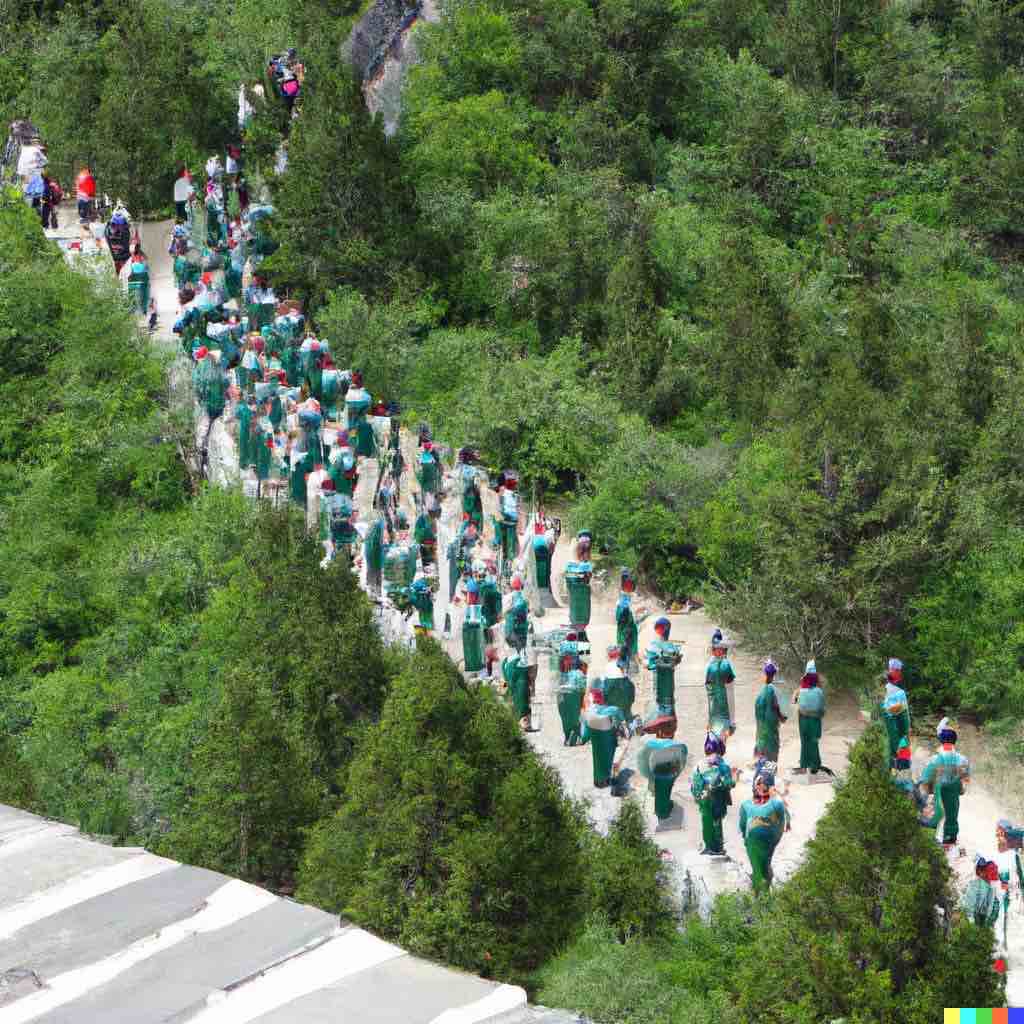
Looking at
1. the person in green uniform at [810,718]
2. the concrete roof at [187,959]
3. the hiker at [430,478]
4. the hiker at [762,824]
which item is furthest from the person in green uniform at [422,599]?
the concrete roof at [187,959]

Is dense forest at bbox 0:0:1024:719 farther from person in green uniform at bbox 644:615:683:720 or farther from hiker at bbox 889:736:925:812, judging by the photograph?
hiker at bbox 889:736:925:812

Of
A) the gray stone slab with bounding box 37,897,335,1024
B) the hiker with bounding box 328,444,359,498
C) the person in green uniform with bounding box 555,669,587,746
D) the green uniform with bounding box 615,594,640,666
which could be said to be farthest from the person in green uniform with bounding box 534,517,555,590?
the gray stone slab with bounding box 37,897,335,1024

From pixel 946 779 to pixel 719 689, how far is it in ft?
8.93

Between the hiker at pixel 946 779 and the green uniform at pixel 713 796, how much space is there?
5.68 ft

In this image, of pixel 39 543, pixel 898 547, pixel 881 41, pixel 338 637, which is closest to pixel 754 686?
pixel 898 547

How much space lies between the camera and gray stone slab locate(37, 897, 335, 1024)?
10.9 metres

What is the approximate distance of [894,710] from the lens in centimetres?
2158

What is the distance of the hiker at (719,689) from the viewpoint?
72.4 feet

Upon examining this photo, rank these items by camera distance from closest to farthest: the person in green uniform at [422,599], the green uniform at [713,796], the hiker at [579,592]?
the green uniform at [713,796] → the person in green uniform at [422,599] → the hiker at [579,592]

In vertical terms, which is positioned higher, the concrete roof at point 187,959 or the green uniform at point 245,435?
the green uniform at point 245,435

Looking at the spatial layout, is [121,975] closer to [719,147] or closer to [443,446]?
[443,446]

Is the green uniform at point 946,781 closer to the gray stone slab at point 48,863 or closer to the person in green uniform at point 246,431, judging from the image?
the gray stone slab at point 48,863

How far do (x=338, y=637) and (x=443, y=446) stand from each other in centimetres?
751

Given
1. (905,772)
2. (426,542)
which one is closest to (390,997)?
(905,772)
